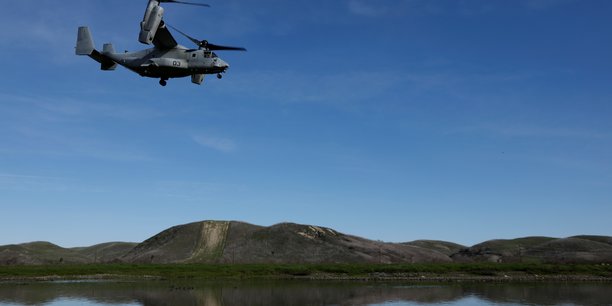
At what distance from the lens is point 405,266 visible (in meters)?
136

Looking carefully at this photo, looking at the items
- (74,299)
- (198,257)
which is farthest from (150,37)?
(198,257)

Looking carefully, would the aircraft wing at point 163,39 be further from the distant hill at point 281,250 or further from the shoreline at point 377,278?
the distant hill at point 281,250

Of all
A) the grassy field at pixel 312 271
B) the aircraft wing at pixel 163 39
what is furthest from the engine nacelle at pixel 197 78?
the grassy field at pixel 312 271

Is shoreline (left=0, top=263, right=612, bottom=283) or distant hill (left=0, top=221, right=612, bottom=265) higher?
distant hill (left=0, top=221, right=612, bottom=265)

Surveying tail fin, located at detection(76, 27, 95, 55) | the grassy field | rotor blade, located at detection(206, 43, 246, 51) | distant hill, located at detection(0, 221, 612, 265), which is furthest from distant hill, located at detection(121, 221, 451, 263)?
rotor blade, located at detection(206, 43, 246, 51)

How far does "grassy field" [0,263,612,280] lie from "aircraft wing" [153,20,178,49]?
75521mm

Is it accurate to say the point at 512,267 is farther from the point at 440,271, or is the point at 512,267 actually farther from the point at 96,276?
the point at 96,276

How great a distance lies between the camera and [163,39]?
55.0m

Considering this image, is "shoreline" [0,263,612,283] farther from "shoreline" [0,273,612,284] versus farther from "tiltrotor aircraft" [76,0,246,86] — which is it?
"tiltrotor aircraft" [76,0,246,86]

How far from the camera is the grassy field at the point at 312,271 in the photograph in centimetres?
12475

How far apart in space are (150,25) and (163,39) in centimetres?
379

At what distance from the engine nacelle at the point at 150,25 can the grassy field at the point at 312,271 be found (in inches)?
3125

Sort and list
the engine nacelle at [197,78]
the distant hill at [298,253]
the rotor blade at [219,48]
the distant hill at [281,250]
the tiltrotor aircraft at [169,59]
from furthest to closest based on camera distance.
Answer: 1. the distant hill at [281,250]
2. the distant hill at [298,253]
3. the engine nacelle at [197,78]
4. the rotor blade at [219,48]
5. the tiltrotor aircraft at [169,59]

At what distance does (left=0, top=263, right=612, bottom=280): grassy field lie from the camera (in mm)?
124750
